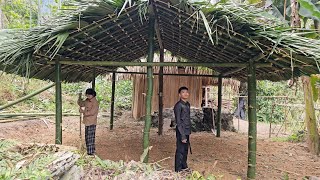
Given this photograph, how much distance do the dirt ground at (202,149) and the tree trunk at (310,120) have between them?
0.24m

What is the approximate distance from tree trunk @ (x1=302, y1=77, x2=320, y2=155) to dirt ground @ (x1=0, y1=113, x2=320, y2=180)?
0.78 feet

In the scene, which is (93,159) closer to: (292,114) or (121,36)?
(121,36)

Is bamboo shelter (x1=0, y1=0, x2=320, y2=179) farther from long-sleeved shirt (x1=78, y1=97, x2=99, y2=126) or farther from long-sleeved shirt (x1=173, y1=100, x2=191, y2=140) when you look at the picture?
long-sleeved shirt (x1=78, y1=97, x2=99, y2=126)

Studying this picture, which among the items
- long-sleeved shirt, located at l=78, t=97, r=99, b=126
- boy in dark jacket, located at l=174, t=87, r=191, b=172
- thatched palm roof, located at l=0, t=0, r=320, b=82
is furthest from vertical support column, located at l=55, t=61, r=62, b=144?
boy in dark jacket, located at l=174, t=87, r=191, b=172

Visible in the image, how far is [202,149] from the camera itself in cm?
652

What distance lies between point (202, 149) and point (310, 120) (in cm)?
246

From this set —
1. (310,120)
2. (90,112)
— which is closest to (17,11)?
(90,112)

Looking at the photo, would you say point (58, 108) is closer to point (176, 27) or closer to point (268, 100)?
point (176, 27)

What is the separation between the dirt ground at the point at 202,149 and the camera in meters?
5.18

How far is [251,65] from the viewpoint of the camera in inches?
168

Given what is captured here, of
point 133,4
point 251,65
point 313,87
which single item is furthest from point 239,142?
point 133,4

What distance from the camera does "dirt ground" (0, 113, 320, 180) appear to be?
204 inches

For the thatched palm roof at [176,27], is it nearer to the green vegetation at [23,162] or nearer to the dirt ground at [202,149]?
the green vegetation at [23,162]

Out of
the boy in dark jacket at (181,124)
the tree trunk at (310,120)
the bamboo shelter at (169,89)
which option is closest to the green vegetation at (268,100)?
the bamboo shelter at (169,89)
